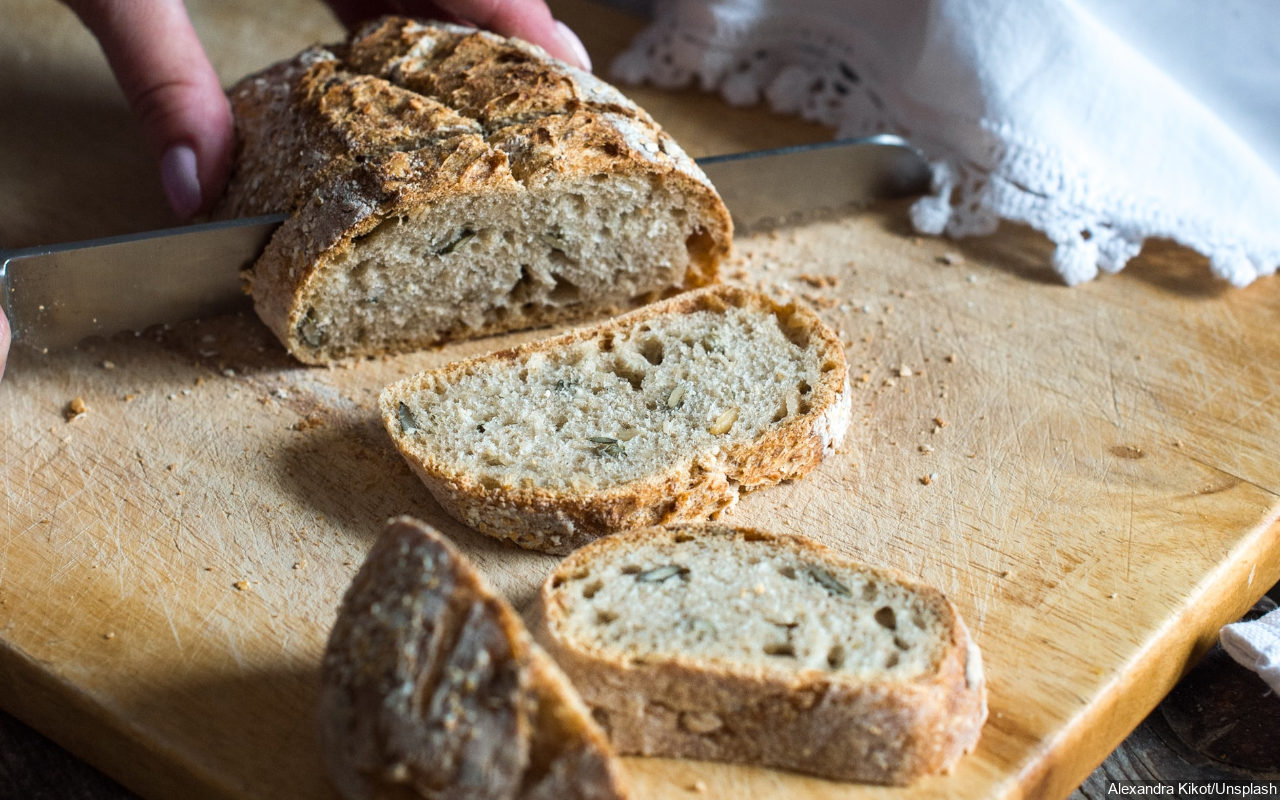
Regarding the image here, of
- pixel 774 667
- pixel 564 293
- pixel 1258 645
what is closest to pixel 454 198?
pixel 564 293

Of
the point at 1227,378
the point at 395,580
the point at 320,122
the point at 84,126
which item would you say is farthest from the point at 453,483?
the point at 84,126

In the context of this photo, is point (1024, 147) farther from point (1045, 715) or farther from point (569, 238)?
point (1045, 715)

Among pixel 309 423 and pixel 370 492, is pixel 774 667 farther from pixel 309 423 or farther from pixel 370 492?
pixel 309 423

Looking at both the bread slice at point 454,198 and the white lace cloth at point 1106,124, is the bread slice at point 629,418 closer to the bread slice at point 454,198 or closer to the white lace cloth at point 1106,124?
the bread slice at point 454,198

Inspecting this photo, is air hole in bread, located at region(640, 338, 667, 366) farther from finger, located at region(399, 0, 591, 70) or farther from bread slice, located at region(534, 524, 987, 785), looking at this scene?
finger, located at region(399, 0, 591, 70)

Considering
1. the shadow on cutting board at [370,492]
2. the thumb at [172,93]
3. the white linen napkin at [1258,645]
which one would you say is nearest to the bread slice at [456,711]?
the shadow on cutting board at [370,492]

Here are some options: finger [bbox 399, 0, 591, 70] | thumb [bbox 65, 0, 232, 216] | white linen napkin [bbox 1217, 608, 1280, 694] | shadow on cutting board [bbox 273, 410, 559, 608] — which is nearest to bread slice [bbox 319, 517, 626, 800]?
shadow on cutting board [bbox 273, 410, 559, 608]
